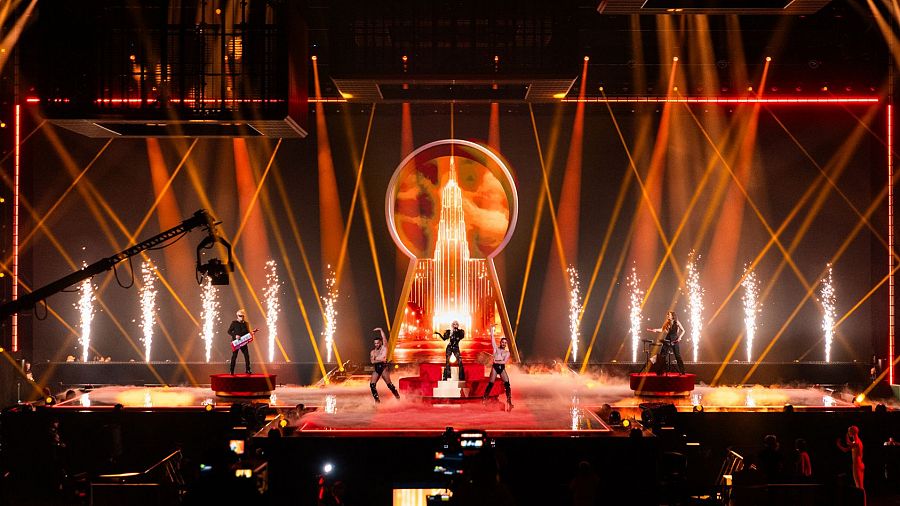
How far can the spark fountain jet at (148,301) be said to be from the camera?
59.5 feet

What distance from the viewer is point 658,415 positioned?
11.9 m

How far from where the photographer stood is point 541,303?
18312 millimetres

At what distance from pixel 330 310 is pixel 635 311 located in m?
5.62

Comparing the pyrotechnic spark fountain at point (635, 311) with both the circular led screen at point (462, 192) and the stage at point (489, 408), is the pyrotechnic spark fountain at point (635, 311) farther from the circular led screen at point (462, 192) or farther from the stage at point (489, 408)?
the circular led screen at point (462, 192)

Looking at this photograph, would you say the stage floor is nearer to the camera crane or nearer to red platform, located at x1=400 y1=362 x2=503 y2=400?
red platform, located at x1=400 y1=362 x2=503 y2=400

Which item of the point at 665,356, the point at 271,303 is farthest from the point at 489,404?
the point at 271,303

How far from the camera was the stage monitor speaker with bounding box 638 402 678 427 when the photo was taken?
11.9m

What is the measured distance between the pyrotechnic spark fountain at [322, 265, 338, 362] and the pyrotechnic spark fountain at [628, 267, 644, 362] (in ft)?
17.9

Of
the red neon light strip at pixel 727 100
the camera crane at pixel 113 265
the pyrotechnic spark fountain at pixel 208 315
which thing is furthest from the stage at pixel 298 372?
the camera crane at pixel 113 265

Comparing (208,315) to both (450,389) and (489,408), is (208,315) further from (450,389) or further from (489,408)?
(489,408)

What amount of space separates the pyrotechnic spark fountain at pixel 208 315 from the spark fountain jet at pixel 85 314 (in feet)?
6.53

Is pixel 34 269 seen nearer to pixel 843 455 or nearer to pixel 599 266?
pixel 599 266

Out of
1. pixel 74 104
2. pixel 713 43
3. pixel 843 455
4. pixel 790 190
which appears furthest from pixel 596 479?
pixel 790 190

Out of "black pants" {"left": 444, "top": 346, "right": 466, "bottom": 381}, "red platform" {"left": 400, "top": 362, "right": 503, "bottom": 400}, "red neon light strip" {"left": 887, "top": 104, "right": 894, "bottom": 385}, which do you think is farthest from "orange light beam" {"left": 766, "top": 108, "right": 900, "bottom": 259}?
"black pants" {"left": 444, "top": 346, "right": 466, "bottom": 381}
